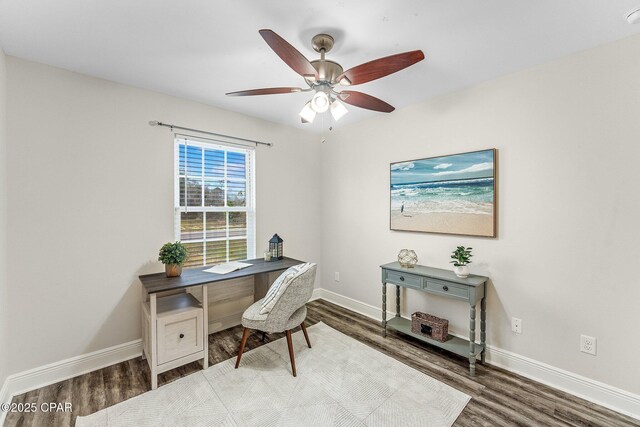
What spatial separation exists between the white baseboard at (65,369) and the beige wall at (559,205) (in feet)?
9.39

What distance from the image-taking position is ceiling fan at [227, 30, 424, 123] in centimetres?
145

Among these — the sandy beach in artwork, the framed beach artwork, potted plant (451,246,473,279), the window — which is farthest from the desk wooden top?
potted plant (451,246,473,279)

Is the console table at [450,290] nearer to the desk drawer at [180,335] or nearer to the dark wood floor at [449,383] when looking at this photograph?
the dark wood floor at [449,383]

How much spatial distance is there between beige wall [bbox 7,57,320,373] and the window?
0.47 ft

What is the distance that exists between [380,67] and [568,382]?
2.60 metres

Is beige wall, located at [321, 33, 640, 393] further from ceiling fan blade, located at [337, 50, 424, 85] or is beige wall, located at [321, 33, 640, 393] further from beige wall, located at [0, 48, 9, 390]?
beige wall, located at [0, 48, 9, 390]

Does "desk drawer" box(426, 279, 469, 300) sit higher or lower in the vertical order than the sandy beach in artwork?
lower

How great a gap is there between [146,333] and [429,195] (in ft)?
9.42

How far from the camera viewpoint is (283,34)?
175 centimetres

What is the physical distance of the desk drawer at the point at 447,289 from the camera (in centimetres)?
229

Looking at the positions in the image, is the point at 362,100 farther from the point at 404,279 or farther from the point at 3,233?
the point at 3,233

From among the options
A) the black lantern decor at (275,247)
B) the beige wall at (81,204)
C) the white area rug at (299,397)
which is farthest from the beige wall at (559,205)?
the beige wall at (81,204)

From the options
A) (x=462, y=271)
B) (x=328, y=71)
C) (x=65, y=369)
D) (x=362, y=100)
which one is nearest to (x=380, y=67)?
(x=328, y=71)

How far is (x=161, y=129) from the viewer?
104 inches
